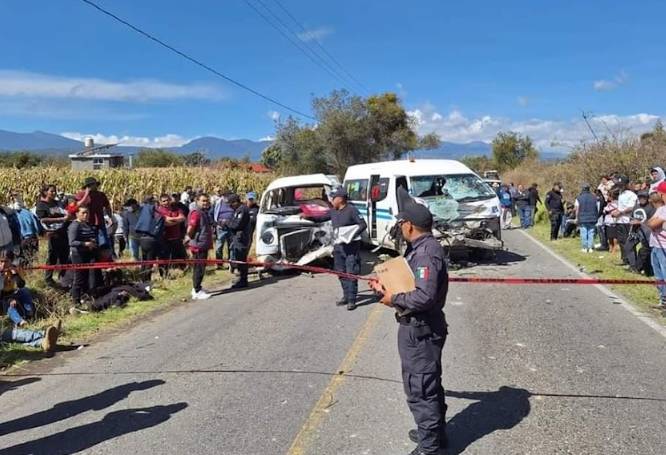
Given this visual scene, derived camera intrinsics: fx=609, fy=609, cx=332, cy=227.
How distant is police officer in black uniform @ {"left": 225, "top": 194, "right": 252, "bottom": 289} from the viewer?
451 inches

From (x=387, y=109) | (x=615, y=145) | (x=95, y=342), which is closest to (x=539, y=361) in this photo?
(x=95, y=342)

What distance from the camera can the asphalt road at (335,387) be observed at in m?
4.38

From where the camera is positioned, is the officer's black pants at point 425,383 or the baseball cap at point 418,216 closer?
the officer's black pants at point 425,383

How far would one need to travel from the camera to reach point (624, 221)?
41.8 feet

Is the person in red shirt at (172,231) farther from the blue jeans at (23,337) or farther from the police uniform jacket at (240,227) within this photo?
the blue jeans at (23,337)

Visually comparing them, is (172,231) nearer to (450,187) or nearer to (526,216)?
(450,187)

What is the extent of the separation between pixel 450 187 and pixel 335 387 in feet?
28.0

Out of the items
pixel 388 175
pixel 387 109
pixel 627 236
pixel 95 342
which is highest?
pixel 387 109

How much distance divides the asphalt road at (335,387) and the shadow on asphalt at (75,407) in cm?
2

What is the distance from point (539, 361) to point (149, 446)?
377cm

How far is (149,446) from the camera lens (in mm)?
4375

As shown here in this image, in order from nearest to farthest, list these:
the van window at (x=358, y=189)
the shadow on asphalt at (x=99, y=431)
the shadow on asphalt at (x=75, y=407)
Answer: the shadow on asphalt at (x=99, y=431) → the shadow on asphalt at (x=75, y=407) → the van window at (x=358, y=189)

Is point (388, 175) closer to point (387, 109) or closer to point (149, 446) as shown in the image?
point (149, 446)

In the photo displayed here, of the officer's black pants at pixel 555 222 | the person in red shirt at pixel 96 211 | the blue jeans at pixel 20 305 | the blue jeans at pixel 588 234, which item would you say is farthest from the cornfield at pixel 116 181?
the blue jeans at pixel 588 234
